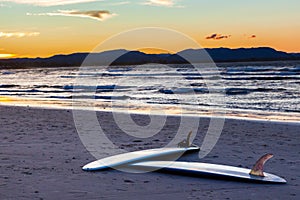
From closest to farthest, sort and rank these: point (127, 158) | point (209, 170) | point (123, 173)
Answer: point (209, 170)
point (123, 173)
point (127, 158)

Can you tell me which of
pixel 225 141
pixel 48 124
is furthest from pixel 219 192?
pixel 48 124

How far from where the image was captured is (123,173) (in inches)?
232

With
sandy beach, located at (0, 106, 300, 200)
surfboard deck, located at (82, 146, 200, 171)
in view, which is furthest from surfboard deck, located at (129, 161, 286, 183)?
surfboard deck, located at (82, 146, 200, 171)

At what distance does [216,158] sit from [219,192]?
203 cm

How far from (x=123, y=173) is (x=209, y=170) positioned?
1093mm

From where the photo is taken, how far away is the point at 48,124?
11.2 metres

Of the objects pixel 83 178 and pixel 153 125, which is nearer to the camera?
pixel 83 178

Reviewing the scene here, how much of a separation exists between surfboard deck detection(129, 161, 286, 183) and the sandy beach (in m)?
0.10

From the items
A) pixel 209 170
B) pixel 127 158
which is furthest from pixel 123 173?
pixel 209 170

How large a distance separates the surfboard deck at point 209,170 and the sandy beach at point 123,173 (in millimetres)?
100

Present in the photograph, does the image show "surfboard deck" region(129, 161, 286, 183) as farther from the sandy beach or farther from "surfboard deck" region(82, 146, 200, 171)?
"surfboard deck" region(82, 146, 200, 171)

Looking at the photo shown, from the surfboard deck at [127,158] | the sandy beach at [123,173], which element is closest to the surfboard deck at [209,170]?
the sandy beach at [123,173]

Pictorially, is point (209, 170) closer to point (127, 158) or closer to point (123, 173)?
point (123, 173)

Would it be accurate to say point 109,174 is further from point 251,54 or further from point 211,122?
point 251,54
